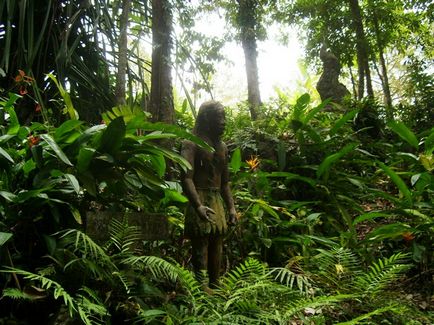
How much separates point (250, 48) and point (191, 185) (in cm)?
438

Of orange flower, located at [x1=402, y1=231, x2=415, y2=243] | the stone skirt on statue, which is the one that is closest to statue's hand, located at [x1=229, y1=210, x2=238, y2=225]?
the stone skirt on statue

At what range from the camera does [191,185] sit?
2.28m

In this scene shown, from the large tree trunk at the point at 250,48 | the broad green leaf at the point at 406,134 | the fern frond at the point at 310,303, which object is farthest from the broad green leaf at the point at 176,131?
the large tree trunk at the point at 250,48

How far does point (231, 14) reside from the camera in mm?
6293

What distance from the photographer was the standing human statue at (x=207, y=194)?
227 centimetres

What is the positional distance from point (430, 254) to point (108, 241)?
86.5 inches

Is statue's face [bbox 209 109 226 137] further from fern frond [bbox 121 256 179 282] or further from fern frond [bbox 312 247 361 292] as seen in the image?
fern frond [bbox 312 247 361 292]

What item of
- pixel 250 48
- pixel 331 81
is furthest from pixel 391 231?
pixel 331 81

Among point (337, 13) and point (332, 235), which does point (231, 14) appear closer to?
point (337, 13)

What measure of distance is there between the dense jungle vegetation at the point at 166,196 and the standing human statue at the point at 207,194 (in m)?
0.13

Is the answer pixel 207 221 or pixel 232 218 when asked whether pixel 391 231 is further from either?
pixel 207 221

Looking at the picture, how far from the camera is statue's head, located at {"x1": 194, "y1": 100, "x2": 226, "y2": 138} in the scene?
8.07ft

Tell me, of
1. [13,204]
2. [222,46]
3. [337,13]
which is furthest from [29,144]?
[337,13]

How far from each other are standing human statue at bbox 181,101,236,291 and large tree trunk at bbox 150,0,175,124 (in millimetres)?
633
